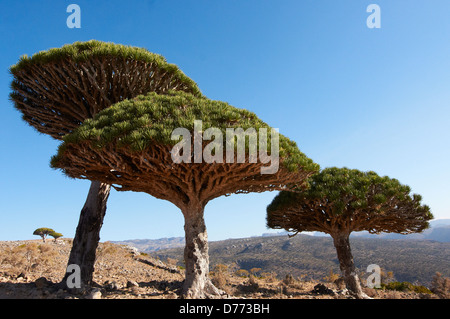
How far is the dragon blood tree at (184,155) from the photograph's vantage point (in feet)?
20.5

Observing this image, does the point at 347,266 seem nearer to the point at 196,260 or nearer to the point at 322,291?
the point at 322,291

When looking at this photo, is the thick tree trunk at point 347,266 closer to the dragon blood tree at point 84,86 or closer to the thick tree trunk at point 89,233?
the dragon blood tree at point 84,86

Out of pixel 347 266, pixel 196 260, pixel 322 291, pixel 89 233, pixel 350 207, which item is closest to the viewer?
pixel 196 260

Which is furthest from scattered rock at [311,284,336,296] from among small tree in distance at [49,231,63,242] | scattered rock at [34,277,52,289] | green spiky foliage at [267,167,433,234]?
small tree in distance at [49,231,63,242]

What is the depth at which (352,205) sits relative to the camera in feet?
34.9

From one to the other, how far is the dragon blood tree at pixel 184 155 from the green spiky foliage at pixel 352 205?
10.9 ft

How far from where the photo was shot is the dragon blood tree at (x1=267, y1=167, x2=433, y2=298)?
10797 mm

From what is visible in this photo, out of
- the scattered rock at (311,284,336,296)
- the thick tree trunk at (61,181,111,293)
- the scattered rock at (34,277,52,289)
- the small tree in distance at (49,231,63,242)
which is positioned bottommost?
the small tree in distance at (49,231,63,242)

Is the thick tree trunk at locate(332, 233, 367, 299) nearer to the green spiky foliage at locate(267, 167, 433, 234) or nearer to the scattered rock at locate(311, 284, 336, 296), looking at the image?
the green spiky foliage at locate(267, 167, 433, 234)

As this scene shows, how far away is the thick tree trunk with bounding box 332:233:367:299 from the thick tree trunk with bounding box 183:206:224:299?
6741 millimetres

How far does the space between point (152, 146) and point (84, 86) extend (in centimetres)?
418

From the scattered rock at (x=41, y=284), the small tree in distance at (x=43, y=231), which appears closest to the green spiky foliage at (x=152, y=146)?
the scattered rock at (x=41, y=284)

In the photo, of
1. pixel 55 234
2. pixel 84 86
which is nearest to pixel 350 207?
pixel 84 86
